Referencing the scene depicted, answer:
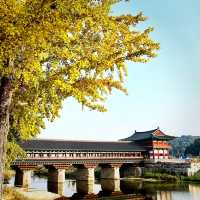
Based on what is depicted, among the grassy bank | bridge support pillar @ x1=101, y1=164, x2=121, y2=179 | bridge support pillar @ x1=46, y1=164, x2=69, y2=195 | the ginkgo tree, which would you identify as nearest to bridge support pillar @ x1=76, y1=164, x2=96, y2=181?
bridge support pillar @ x1=46, y1=164, x2=69, y2=195

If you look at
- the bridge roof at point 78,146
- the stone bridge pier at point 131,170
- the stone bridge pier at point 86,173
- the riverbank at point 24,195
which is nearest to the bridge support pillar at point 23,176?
the bridge roof at point 78,146

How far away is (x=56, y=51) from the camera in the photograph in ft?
28.8

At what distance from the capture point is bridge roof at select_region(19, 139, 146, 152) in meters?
42.1

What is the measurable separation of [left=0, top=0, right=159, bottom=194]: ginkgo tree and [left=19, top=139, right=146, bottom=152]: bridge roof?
1274 inches

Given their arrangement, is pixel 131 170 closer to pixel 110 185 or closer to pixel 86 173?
pixel 110 185

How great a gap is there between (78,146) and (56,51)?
38.8 meters

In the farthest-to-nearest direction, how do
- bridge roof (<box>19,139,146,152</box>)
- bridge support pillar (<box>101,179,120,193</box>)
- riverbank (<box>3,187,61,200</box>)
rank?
bridge roof (<box>19,139,146,152</box>), bridge support pillar (<box>101,179,120,193</box>), riverbank (<box>3,187,61,200</box>)

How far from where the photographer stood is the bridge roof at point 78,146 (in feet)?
138

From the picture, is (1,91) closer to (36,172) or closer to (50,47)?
(50,47)

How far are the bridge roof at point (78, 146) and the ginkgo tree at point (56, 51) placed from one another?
32351 mm

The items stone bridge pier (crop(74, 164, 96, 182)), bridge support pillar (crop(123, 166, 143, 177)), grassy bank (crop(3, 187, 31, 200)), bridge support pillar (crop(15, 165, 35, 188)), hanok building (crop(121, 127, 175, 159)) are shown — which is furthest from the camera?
hanok building (crop(121, 127, 175, 159))

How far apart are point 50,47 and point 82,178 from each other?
126ft

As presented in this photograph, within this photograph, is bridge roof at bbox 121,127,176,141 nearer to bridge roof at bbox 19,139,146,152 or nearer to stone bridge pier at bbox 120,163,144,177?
bridge roof at bbox 19,139,146,152

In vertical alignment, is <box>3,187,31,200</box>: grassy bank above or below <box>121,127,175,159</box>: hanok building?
below
